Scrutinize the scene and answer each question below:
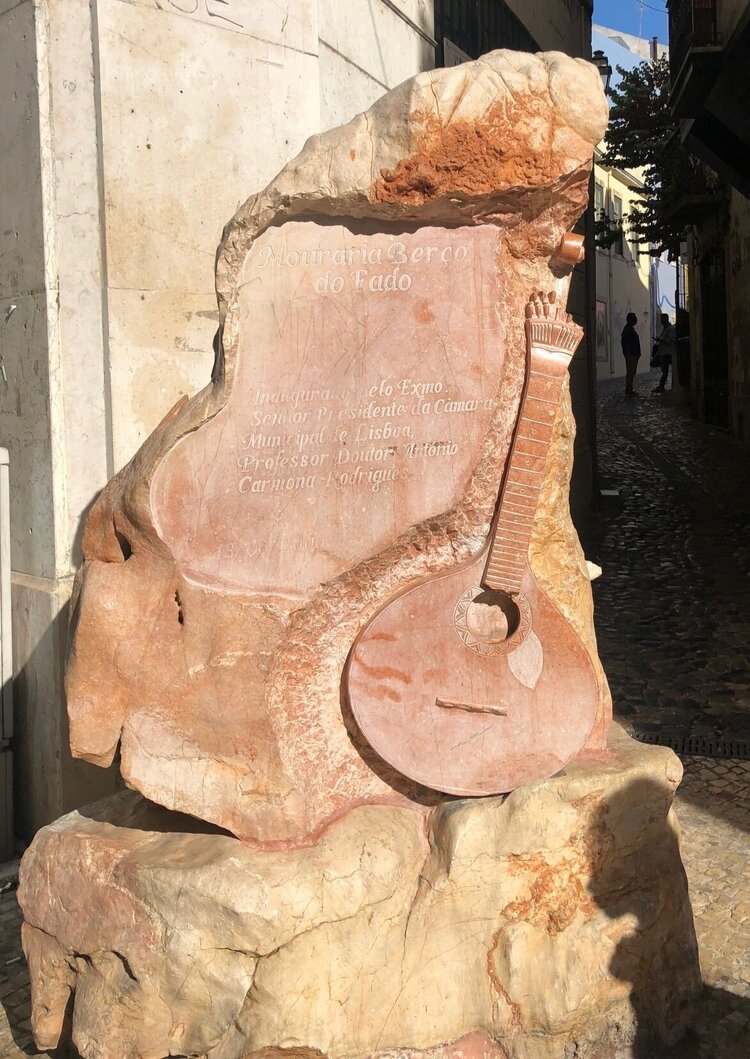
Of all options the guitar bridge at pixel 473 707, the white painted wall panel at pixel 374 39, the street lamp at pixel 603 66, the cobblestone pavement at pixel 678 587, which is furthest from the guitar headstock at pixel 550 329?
the street lamp at pixel 603 66

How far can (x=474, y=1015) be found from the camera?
3.04m

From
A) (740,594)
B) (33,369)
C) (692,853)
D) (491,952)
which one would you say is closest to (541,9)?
(740,594)

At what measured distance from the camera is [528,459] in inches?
124

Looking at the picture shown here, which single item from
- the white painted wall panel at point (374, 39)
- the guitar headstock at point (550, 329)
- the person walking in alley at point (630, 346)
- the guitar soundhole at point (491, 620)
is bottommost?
the guitar soundhole at point (491, 620)

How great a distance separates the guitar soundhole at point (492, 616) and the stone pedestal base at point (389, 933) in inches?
17.6

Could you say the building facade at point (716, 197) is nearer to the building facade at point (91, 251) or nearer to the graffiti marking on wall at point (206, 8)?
the graffiti marking on wall at point (206, 8)

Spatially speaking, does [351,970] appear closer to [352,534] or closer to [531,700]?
[531,700]

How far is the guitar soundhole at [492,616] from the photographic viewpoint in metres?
3.15

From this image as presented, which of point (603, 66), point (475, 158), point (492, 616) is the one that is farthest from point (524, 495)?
point (603, 66)

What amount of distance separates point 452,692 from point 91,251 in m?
2.55

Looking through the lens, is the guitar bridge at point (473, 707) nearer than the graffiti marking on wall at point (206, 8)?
Yes

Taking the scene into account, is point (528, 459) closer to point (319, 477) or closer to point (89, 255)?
point (319, 477)

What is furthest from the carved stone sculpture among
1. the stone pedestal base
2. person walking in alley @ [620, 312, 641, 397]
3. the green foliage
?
person walking in alley @ [620, 312, 641, 397]

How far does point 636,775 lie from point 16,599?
286 cm
